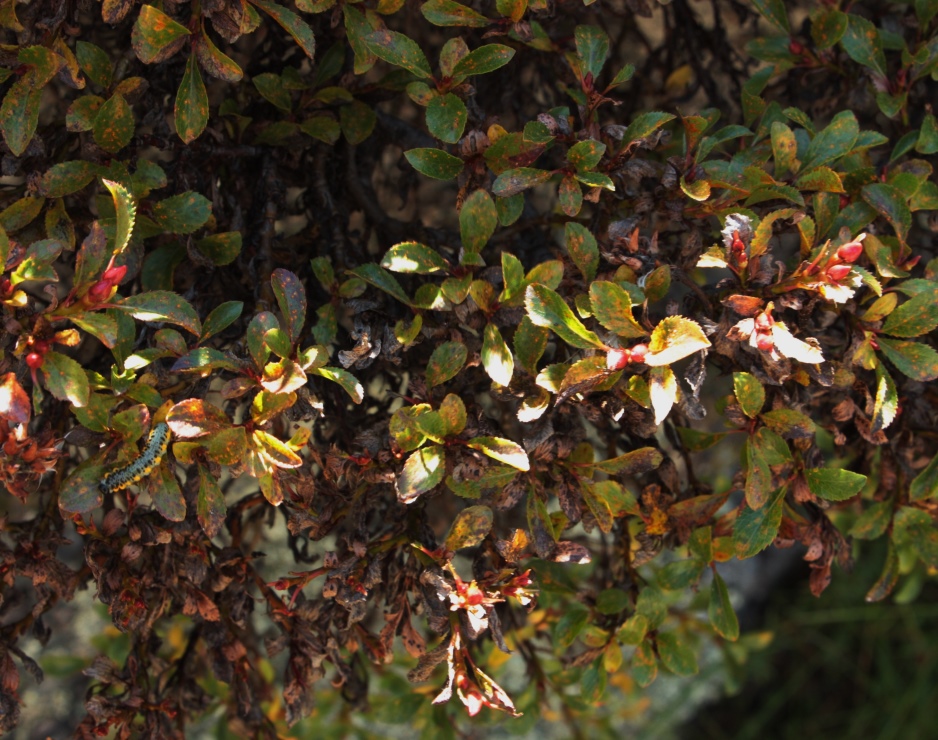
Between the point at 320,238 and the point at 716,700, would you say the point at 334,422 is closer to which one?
the point at 320,238

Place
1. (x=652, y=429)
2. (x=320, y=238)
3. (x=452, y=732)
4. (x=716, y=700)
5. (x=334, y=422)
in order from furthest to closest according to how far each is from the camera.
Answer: (x=716, y=700), (x=452, y=732), (x=320, y=238), (x=334, y=422), (x=652, y=429)

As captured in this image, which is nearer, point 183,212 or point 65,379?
point 65,379

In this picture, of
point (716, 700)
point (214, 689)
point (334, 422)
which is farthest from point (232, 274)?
point (716, 700)

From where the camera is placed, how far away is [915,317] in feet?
3.44

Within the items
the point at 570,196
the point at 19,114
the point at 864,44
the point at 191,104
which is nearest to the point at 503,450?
the point at 570,196

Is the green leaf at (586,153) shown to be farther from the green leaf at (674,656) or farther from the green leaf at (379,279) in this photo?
the green leaf at (674,656)

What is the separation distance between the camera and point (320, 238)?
134 cm

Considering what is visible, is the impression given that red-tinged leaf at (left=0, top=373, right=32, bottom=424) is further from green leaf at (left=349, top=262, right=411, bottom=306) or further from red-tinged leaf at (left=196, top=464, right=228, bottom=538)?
green leaf at (left=349, top=262, right=411, bottom=306)

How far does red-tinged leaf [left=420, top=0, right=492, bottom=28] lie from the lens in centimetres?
105

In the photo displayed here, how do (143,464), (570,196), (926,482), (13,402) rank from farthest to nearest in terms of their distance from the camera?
(926,482)
(570,196)
(143,464)
(13,402)

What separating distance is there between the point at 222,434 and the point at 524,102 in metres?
0.85

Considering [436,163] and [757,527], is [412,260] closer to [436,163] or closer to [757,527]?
[436,163]

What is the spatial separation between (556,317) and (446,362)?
0.49 feet

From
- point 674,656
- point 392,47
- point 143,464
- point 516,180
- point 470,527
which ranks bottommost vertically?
point 674,656
